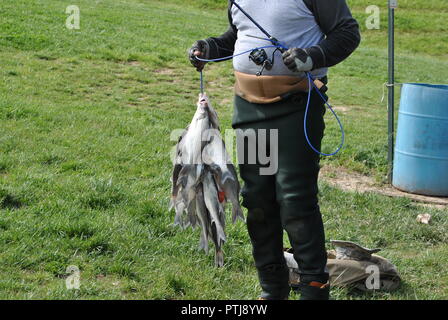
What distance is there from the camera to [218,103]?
403 inches

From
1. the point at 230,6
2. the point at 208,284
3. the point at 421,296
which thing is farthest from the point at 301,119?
the point at 421,296

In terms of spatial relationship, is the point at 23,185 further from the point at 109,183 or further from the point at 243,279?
the point at 243,279

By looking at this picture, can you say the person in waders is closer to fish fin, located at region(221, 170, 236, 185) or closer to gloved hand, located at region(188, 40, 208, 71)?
fish fin, located at region(221, 170, 236, 185)

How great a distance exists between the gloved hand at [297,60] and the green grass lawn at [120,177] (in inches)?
59.3

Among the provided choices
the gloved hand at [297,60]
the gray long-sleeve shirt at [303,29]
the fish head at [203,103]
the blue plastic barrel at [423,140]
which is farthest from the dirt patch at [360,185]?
the gloved hand at [297,60]

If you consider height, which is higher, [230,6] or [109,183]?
[230,6]

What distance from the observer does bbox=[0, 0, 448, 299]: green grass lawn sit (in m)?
3.93

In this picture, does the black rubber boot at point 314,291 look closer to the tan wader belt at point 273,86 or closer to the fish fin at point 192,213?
the fish fin at point 192,213

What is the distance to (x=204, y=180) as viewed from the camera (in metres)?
3.35

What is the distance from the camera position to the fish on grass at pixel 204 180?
3330mm

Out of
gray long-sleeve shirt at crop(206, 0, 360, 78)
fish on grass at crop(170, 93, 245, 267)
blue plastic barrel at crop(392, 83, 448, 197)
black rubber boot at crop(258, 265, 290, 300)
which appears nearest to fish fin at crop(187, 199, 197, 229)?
fish on grass at crop(170, 93, 245, 267)

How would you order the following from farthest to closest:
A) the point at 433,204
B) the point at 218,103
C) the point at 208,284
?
the point at 218,103 < the point at 433,204 < the point at 208,284

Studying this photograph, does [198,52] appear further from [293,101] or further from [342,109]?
[342,109]

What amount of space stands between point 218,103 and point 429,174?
14.7ft
